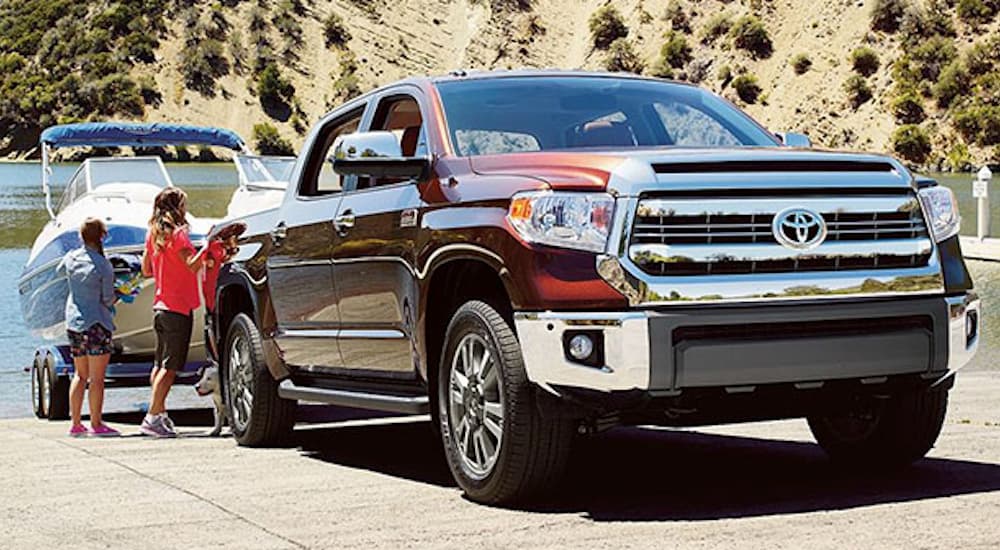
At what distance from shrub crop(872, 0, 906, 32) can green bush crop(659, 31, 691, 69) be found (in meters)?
18.3

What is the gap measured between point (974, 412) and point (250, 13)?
14894 cm

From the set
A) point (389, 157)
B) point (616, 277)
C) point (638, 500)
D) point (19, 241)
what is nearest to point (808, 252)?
point (616, 277)

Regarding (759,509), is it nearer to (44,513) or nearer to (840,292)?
(840,292)

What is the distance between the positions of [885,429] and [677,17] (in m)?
135

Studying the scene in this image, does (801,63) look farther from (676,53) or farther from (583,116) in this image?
(583,116)

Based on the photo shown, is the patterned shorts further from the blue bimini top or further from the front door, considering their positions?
the blue bimini top

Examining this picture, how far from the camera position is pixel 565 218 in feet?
23.9

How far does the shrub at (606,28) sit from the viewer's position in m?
149

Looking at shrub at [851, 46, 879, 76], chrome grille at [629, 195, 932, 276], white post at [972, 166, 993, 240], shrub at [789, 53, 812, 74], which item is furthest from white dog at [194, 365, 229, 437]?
shrub at [789, 53, 812, 74]

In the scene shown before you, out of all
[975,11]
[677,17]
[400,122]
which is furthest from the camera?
[677,17]

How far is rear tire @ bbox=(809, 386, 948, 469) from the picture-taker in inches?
325

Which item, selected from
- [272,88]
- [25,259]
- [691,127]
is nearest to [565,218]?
[691,127]

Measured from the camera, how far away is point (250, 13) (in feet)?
513

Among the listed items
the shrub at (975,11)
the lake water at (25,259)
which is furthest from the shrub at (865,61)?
the lake water at (25,259)
